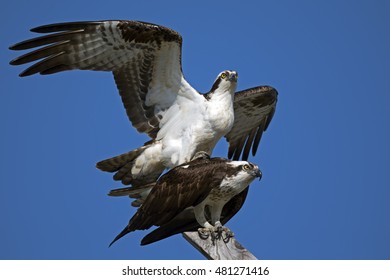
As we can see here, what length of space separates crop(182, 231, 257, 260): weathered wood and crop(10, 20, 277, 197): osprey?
1850mm

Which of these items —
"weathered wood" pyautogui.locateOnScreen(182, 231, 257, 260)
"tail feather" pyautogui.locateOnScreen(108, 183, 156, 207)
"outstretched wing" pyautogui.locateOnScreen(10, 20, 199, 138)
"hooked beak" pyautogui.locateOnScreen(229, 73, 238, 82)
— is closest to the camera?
"weathered wood" pyautogui.locateOnScreen(182, 231, 257, 260)

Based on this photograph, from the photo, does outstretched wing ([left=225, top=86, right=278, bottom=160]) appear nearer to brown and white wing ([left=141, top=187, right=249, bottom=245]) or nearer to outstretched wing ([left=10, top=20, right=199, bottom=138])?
outstretched wing ([left=10, top=20, right=199, bottom=138])

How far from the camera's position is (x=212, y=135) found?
10.5 m

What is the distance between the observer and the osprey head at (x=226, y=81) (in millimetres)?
10648

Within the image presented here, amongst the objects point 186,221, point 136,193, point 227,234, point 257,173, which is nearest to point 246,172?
point 257,173

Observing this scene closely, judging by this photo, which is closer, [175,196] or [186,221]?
[175,196]

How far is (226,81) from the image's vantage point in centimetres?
1064

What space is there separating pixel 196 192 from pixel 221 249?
0.72 meters

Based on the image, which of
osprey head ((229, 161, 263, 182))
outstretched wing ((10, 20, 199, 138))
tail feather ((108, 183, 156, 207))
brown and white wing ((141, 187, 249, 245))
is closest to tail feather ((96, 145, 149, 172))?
outstretched wing ((10, 20, 199, 138))

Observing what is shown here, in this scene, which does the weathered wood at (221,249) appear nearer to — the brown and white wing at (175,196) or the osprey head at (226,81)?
the brown and white wing at (175,196)

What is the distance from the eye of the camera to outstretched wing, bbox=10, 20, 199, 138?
10203mm

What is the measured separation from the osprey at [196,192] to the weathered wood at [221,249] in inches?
10.8

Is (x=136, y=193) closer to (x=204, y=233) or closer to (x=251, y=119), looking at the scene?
(x=204, y=233)
